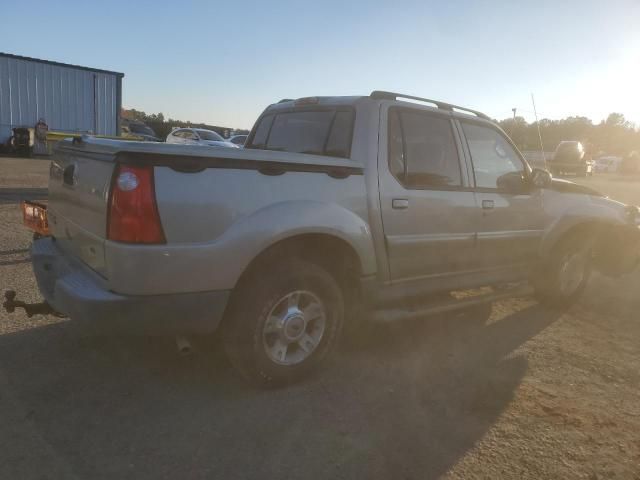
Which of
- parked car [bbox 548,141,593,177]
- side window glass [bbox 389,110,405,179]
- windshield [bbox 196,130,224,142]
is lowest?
side window glass [bbox 389,110,405,179]

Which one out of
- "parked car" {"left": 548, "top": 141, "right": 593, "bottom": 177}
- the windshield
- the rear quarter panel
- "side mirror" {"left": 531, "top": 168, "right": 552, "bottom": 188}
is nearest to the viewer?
the rear quarter panel

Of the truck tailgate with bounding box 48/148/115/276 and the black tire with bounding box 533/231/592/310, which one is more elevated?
the truck tailgate with bounding box 48/148/115/276

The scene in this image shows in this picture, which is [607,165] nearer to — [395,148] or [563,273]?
[563,273]

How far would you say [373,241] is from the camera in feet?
11.9

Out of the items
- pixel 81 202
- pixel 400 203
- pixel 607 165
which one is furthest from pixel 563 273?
pixel 607 165

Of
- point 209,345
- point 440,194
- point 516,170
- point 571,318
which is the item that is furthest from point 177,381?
point 571,318

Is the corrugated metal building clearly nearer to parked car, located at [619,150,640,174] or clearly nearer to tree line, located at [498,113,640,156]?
parked car, located at [619,150,640,174]

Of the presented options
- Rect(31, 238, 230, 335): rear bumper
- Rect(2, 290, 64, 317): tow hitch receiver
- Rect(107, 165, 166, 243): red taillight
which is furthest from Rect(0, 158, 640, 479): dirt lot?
Rect(107, 165, 166, 243): red taillight

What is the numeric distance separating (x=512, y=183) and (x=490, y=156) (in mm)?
317

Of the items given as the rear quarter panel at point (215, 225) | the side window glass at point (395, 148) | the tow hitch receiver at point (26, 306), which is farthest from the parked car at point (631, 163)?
the tow hitch receiver at point (26, 306)

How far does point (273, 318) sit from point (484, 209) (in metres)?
2.13

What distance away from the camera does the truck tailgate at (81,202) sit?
9.30 ft

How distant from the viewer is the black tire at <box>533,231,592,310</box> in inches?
207

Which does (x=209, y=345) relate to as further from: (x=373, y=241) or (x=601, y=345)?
(x=601, y=345)
